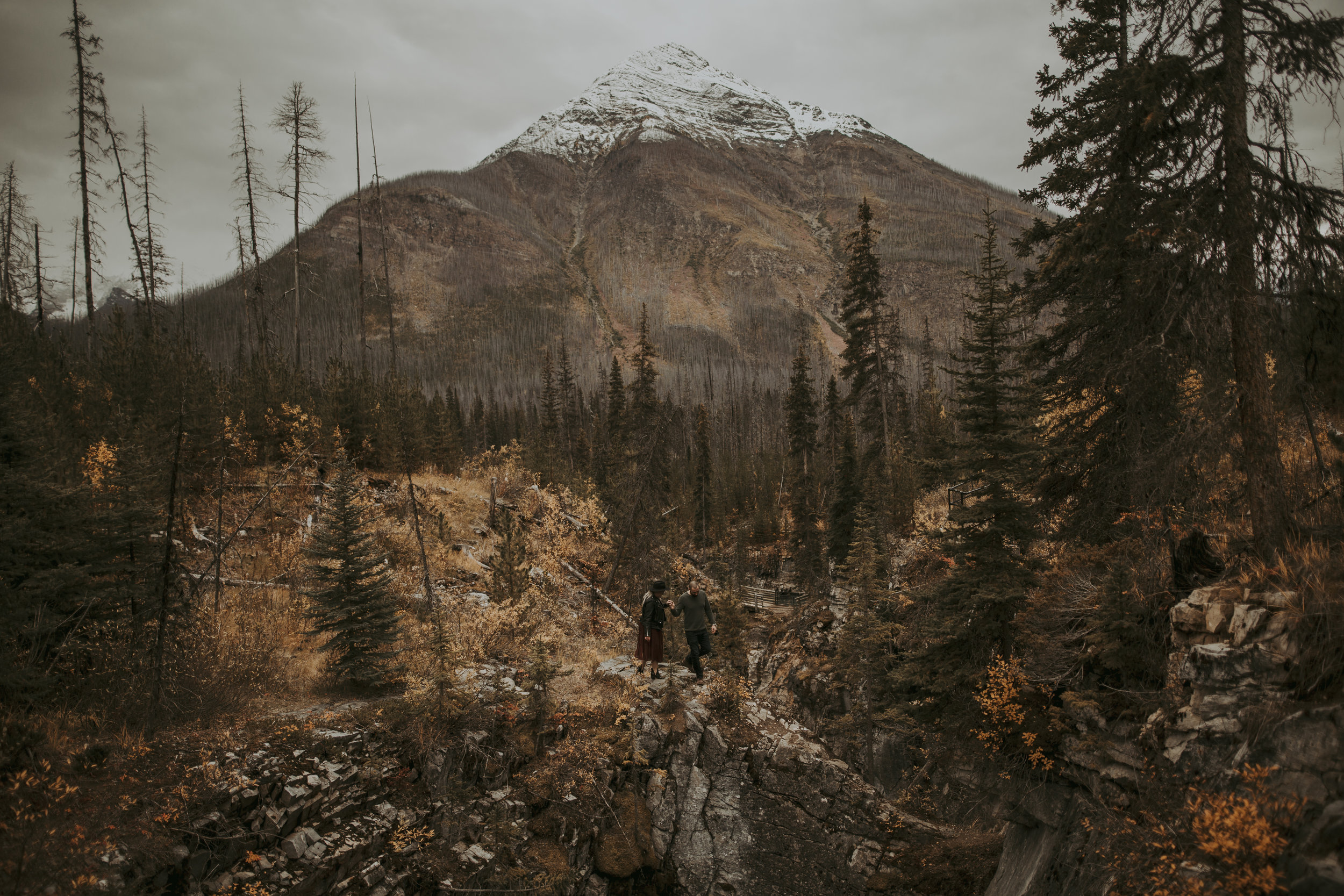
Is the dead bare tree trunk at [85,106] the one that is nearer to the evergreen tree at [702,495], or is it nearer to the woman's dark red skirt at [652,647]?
the woman's dark red skirt at [652,647]

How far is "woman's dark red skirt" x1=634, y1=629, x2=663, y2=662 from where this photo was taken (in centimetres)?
1233

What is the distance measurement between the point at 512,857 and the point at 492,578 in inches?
286

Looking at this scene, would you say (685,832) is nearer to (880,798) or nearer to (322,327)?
(880,798)

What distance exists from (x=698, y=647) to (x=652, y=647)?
97 centimetres

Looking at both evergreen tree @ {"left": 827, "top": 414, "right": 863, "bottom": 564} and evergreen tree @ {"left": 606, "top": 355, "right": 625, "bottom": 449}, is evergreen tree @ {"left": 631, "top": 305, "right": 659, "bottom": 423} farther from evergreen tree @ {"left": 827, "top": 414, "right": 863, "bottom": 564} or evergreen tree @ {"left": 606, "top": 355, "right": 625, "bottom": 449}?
evergreen tree @ {"left": 606, "top": 355, "right": 625, "bottom": 449}

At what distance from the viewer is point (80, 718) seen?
760 centimetres

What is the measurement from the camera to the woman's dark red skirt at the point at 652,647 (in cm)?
1233

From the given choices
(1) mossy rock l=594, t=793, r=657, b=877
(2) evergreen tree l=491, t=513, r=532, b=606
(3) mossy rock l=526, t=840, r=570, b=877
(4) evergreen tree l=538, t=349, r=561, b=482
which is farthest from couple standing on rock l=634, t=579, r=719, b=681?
(4) evergreen tree l=538, t=349, r=561, b=482

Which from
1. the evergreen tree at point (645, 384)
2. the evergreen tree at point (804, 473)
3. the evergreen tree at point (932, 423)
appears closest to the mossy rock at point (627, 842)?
the evergreen tree at point (645, 384)

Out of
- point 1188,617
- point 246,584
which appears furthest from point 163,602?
point 1188,617

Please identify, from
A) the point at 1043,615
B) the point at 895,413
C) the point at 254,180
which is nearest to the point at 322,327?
the point at 254,180

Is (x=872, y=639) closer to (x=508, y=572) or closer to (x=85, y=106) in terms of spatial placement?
(x=508, y=572)

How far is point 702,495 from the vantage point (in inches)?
2167

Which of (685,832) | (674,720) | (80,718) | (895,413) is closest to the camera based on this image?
(80,718)
